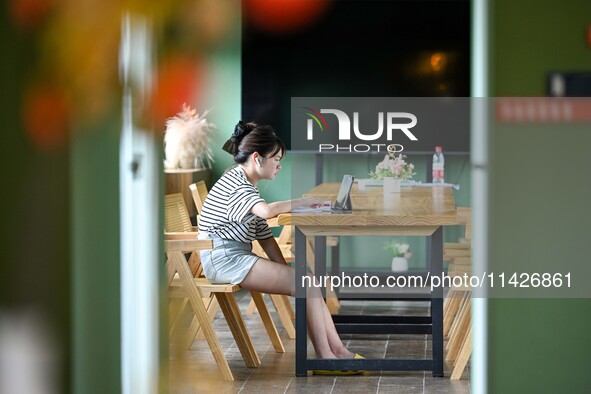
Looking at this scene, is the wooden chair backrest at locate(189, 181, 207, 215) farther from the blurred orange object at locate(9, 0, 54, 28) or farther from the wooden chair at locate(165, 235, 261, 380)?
the blurred orange object at locate(9, 0, 54, 28)

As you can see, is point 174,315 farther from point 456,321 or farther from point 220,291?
point 456,321

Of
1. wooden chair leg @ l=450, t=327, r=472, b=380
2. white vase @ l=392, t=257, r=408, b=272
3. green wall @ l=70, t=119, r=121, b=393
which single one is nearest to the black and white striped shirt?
white vase @ l=392, t=257, r=408, b=272

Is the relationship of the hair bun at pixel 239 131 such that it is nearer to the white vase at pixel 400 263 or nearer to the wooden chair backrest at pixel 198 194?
the wooden chair backrest at pixel 198 194

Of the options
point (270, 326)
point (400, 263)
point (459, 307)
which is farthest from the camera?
point (270, 326)

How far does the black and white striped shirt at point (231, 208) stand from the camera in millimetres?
5180

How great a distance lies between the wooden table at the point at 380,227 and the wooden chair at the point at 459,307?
0.10 metres

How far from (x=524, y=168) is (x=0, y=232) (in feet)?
5.84

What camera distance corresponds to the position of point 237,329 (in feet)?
17.1

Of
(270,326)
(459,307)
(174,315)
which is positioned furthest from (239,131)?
(174,315)

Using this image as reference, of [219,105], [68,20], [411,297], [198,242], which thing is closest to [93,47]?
[68,20]

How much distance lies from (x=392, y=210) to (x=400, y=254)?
0.27m

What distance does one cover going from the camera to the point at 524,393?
127 inches

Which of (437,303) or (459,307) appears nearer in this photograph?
(437,303)

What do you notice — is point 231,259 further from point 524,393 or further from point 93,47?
point 93,47
